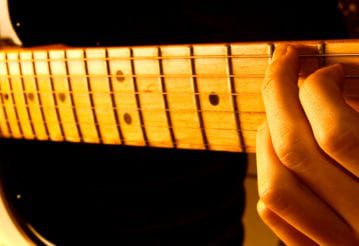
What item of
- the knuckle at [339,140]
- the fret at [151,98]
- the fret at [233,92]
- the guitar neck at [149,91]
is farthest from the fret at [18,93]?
the knuckle at [339,140]

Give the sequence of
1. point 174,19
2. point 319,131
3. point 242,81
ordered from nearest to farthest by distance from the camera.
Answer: point 319,131
point 242,81
point 174,19

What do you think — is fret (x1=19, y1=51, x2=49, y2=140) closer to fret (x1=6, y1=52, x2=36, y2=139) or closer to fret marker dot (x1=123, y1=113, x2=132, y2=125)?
fret (x1=6, y1=52, x2=36, y2=139)

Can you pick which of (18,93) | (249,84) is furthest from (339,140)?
(18,93)

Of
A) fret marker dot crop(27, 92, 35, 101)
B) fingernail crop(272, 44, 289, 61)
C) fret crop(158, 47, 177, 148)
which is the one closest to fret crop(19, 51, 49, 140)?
fret marker dot crop(27, 92, 35, 101)

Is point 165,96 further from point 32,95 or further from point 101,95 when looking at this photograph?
point 32,95

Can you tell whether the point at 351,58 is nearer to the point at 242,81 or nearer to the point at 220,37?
the point at 242,81

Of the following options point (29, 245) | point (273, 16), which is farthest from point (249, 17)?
point (29, 245)

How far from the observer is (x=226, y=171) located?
2.22 feet

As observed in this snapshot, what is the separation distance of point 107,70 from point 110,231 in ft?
0.91

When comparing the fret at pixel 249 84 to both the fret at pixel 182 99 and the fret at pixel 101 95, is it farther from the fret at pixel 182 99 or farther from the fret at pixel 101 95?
the fret at pixel 101 95

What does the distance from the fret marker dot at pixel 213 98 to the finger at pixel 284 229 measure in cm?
12

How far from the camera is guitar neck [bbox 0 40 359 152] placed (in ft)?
1.30

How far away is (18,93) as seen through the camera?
614 millimetres

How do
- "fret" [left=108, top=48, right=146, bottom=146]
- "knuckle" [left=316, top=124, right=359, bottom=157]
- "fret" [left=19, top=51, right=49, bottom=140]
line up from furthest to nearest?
"fret" [left=19, top=51, right=49, bottom=140], "fret" [left=108, top=48, right=146, bottom=146], "knuckle" [left=316, top=124, right=359, bottom=157]
